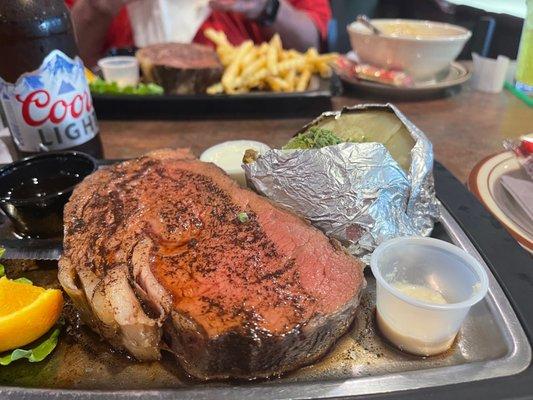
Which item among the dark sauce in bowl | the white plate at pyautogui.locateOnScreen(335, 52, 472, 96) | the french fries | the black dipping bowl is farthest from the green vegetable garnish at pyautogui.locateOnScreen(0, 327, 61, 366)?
the white plate at pyautogui.locateOnScreen(335, 52, 472, 96)

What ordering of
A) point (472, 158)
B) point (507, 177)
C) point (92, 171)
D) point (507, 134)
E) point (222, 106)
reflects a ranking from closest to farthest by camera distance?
point (92, 171) → point (507, 177) → point (472, 158) → point (507, 134) → point (222, 106)

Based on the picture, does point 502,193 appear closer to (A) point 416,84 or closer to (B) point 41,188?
(A) point 416,84

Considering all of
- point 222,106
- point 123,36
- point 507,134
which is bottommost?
point 507,134

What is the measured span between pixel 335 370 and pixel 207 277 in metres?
0.35

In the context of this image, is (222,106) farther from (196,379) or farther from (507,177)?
(196,379)

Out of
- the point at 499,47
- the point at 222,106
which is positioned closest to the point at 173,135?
the point at 222,106

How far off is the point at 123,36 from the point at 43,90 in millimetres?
Answer: 2050

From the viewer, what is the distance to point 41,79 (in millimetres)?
1501

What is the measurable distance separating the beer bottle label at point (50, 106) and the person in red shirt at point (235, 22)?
1643 mm

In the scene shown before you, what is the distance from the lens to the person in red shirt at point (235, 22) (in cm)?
302

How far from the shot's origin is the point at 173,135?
2207 mm

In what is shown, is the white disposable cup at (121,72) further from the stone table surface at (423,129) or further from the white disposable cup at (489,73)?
the white disposable cup at (489,73)

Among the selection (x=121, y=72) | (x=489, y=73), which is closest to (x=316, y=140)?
(x=121, y=72)

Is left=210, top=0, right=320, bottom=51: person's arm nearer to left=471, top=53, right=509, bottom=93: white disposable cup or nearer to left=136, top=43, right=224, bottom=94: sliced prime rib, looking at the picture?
left=136, top=43, right=224, bottom=94: sliced prime rib
